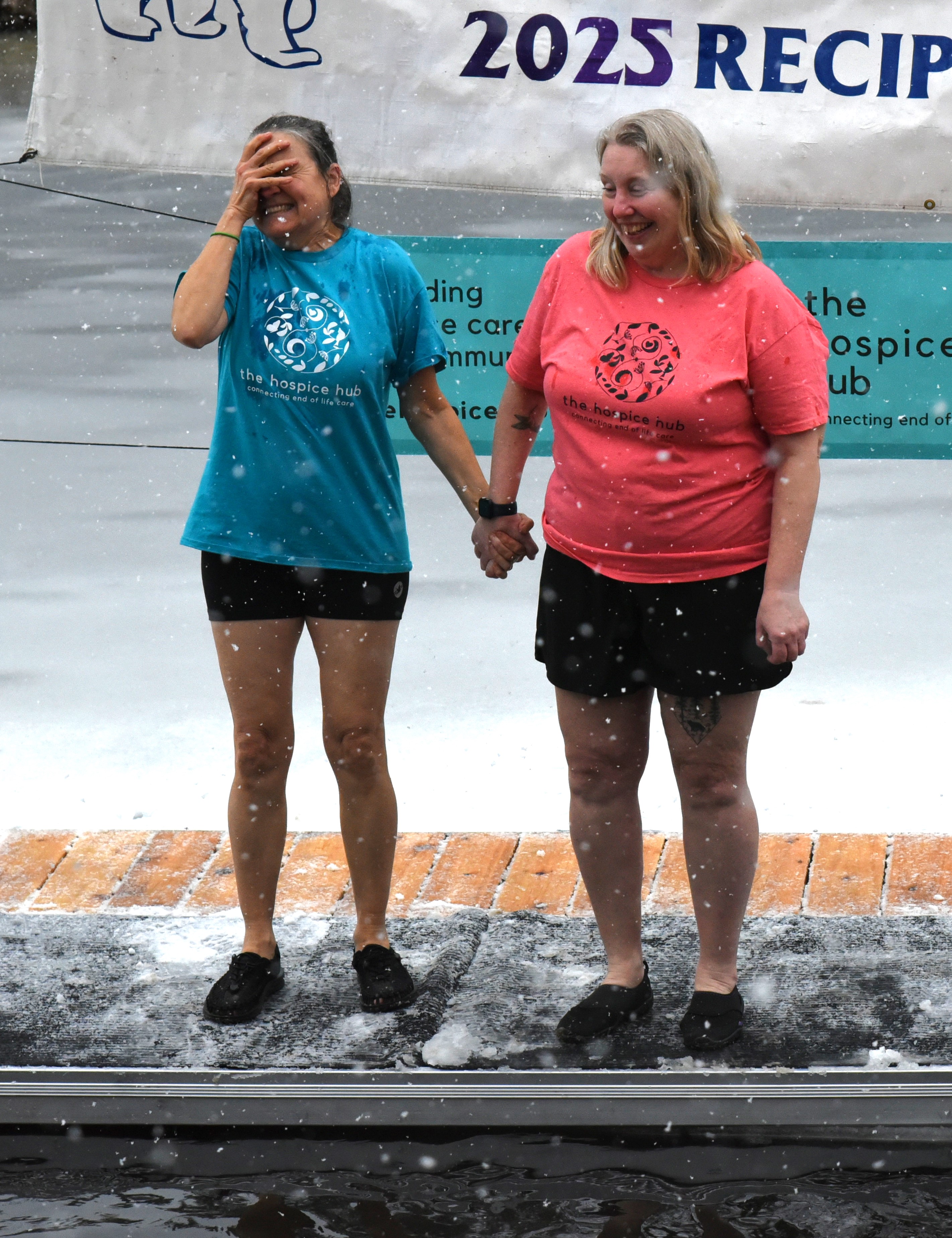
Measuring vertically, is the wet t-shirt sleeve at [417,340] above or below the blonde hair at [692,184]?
below

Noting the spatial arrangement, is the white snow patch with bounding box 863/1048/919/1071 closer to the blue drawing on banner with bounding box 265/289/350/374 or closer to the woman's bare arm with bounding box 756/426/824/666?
the woman's bare arm with bounding box 756/426/824/666

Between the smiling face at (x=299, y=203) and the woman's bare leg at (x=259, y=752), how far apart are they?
2.32 ft

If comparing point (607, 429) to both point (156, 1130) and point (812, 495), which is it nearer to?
point (812, 495)

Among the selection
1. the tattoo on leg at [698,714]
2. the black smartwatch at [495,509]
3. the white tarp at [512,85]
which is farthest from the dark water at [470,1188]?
the white tarp at [512,85]

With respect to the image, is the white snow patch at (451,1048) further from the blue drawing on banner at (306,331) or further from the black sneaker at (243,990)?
the blue drawing on banner at (306,331)

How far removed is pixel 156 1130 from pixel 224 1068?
0.58ft

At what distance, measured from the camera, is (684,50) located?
3.61 m

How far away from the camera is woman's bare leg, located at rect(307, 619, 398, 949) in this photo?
290 cm

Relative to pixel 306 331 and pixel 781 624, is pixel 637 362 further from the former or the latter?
pixel 306 331

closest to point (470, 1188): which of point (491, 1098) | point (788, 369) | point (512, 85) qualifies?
point (491, 1098)

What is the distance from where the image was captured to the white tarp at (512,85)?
3594 millimetres

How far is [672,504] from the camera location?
8.61ft

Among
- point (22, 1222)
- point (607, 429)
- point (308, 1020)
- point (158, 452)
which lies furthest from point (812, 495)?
point (158, 452)

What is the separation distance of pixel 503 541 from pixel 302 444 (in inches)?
17.2
